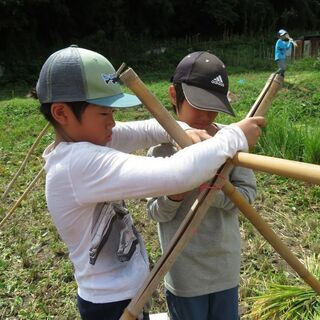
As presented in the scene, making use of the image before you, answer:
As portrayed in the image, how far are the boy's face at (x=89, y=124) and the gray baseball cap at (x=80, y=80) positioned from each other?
3 cm

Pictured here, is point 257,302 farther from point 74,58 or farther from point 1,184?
point 1,184

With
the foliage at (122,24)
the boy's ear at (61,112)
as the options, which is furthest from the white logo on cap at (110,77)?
the foliage at (122,24)

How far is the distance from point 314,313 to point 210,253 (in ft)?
3.05

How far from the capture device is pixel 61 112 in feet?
4.25

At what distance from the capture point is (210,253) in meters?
1.72

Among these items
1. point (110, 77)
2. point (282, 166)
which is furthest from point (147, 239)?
point (282, 166)

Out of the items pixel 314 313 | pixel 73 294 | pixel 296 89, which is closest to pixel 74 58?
pixel 314 313

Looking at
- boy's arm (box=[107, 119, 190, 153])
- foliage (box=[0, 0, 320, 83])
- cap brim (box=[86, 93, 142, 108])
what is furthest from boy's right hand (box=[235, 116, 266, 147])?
foliage (box=[0, 0, 320, 83])

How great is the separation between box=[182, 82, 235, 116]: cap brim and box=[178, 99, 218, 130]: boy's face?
6cm

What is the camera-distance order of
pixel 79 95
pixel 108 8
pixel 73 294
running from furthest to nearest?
pixel 108 8, pixel 73 294, pixel 79 95

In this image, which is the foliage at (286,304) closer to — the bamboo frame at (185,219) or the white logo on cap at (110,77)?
the bamboo frame at (185,219)

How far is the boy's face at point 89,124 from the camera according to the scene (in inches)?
51.0

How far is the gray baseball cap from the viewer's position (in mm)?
1260

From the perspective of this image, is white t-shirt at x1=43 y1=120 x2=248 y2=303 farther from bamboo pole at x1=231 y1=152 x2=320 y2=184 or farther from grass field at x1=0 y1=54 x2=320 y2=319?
grass field at x1=0 y1=54 x2=320 y2=319
